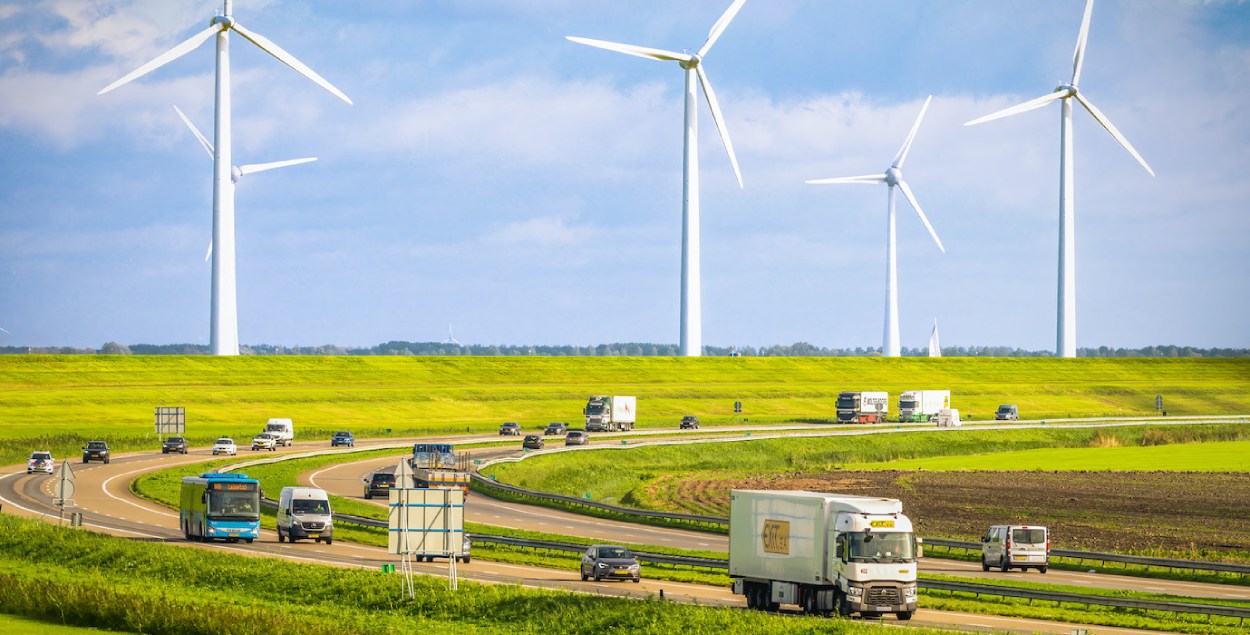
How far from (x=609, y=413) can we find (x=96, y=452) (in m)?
53.3

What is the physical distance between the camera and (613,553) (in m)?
57.6

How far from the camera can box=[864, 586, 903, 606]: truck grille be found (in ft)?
148

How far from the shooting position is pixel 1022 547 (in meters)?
64.8

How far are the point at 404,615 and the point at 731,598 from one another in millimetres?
11798

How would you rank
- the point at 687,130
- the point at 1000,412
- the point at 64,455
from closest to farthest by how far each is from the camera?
the point at 64,455
the point at 687,130
the point at 1000,412

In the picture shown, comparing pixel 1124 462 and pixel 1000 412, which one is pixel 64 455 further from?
pixel 1000 412

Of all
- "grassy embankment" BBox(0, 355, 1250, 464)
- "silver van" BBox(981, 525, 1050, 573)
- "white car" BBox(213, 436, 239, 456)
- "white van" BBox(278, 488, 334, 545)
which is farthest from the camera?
"grassy embankment" BBox(0, 355, 1250, 464)

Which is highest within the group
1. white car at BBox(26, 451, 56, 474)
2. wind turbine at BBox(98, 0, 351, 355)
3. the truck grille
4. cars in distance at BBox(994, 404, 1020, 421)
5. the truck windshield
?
wind turbine at BBox(98, 0, 351, 355)

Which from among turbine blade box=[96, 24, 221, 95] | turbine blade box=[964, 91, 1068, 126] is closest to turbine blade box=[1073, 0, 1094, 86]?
turbine blade box=[964, 91, 1068, 126]

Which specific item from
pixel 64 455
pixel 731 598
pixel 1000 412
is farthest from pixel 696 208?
pixel 731 598

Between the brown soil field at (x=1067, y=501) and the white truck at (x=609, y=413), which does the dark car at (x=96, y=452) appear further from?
the white truck at (x=609, y=413)

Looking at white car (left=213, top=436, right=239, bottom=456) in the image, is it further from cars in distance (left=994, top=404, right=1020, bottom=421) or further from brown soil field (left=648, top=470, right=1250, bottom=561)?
cars in distance (left=994, top=404, right=1020, bottom=421)

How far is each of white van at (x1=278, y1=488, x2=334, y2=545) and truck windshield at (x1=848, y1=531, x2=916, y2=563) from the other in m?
33.0

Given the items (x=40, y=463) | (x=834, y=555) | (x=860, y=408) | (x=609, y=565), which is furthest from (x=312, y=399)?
(x=834, y=555)
